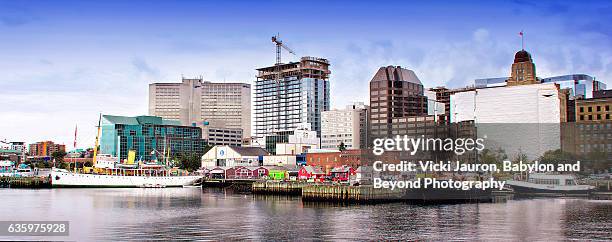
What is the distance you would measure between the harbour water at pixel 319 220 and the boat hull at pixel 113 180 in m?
57.7

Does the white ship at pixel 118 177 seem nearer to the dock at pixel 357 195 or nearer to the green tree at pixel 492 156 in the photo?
the dock at pixel 357 195

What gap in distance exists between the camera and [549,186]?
108 m

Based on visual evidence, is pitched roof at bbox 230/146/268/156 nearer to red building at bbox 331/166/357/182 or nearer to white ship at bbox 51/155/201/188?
white ship at bbox 51/155/201/188

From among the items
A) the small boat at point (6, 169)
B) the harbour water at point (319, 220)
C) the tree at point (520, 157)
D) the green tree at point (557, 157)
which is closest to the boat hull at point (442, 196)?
the harbour water at point (319, 220)

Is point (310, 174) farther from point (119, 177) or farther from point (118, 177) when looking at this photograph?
point (118, 177)

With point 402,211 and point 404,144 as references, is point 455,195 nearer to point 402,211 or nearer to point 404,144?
point 404,144

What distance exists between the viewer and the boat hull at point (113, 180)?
141 metres

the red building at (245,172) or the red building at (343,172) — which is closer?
the red building at (343,172)

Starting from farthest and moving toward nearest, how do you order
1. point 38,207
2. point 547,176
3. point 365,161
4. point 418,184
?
point 547,176 < point 365,161 < point 418,184 < point 38,207

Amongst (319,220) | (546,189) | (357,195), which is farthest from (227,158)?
(319,220)

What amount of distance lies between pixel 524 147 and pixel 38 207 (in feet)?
317

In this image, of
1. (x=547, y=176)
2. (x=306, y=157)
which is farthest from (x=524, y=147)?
(x=306, y=157)

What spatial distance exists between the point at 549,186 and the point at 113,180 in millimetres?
92164

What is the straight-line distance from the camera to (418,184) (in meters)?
89.9
